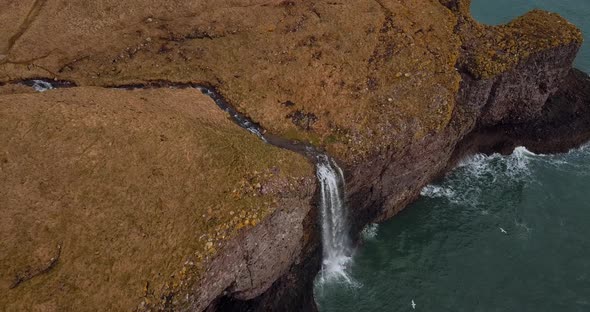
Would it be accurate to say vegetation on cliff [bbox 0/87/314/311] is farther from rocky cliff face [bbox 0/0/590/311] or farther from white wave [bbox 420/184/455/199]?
white wave [bbox 420/184/455/199]

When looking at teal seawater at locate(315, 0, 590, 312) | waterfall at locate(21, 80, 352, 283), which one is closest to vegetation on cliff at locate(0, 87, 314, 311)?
waterfall at locate(21, 80, 352, 283)

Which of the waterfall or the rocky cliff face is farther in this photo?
the waterfall

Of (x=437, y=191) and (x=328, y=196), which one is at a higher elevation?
(x=328, y=196)

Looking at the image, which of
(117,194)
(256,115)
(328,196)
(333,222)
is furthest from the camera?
(256,115)

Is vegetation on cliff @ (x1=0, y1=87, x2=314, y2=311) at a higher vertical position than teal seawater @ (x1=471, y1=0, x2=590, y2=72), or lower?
lower

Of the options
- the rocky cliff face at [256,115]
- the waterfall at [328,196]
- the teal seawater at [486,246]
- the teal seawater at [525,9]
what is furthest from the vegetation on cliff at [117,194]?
the teal seawater at [525,9]

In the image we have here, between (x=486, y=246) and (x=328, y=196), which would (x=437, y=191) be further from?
(x=328, y=196)

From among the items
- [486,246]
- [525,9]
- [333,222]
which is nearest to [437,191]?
[486,246]
